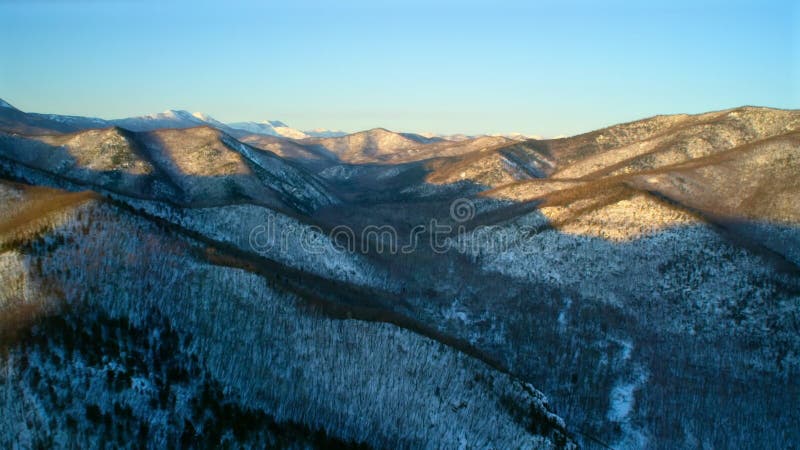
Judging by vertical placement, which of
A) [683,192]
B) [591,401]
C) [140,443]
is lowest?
[591,401]

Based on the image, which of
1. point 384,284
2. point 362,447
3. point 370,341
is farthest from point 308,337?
point 384,284

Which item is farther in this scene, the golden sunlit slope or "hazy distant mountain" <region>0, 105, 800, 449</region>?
the golden sunlit slope

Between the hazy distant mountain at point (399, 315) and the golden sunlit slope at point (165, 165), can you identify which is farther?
the golden sunlit slope at point (165, 165)

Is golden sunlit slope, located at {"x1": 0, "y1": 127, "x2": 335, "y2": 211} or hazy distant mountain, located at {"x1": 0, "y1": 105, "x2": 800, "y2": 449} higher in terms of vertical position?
golden sunlit slope, located at {"x1": 0, "y1": 127, "x2": 335, "y2": 211}

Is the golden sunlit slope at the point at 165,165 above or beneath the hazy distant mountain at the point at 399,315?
above

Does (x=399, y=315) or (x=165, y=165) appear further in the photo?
(x=165, y=165)

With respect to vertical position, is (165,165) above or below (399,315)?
above

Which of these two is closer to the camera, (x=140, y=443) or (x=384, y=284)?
(x=140, y=443)

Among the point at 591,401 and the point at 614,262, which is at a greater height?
the point at 614,262

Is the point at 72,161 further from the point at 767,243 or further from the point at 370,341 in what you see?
the point at 767,243

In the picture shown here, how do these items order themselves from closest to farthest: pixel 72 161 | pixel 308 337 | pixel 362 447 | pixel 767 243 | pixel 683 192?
1. pixel 362 447
2. pixel 308 337
3. pixel 767 243
4. pixel 683 192
5. pixel 72 161

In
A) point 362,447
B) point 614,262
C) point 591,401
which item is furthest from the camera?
point 614,262
